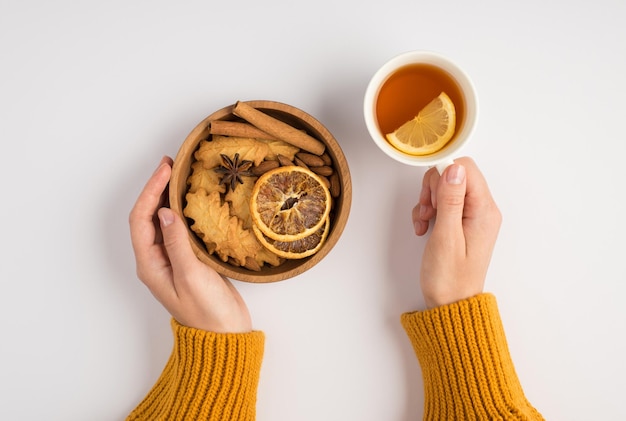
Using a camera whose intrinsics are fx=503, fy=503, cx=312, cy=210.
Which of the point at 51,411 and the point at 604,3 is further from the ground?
the point at 604,3

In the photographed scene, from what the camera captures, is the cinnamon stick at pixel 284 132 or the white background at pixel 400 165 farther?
the white background at pixel 400 165

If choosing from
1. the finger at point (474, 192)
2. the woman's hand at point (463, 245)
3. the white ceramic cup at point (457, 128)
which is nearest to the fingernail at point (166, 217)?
the white ceramic cup at point (457, 128)

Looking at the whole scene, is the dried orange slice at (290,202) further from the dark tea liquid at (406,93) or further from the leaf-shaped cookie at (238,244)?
the dark tea liquid at (406,93)

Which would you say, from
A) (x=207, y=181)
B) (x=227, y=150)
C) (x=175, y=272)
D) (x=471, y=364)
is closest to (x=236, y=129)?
(x=227, y=150)

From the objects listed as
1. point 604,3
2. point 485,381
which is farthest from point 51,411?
Answer: point 604,3

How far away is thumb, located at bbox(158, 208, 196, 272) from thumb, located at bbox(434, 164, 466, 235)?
68 centimetres

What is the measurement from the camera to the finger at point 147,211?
141 cm

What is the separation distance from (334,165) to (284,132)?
0.55ft

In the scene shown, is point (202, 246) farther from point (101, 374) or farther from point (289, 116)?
point (101, 374)

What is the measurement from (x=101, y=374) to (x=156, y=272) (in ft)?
1.37

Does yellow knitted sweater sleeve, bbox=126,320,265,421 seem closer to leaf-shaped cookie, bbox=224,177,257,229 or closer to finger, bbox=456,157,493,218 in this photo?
leaf-shaped cookie, bbox=224,177,257,229

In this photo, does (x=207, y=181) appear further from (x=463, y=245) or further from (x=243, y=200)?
(x=463, y=245)

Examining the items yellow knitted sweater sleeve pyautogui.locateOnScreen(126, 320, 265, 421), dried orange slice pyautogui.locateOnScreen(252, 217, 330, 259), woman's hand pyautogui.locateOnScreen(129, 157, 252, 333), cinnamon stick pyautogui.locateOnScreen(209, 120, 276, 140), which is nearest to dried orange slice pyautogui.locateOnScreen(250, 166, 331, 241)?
dried orange slice pyautogui.locateOnScreen(252, 217, 330, 259)

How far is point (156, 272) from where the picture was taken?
1.45 m
